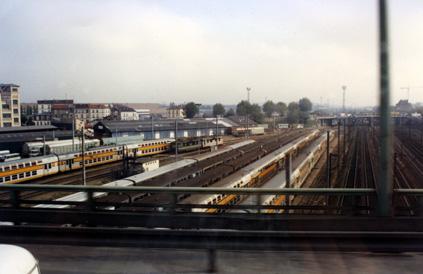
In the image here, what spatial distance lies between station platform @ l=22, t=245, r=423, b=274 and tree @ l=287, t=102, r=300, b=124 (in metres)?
22.6

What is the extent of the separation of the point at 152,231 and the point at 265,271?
1.69 m

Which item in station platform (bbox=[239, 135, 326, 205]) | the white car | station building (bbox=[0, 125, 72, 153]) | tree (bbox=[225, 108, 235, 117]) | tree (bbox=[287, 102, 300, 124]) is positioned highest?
tree (bbox=[225, 108, 235, 117])

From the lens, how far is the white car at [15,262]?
2.68 m

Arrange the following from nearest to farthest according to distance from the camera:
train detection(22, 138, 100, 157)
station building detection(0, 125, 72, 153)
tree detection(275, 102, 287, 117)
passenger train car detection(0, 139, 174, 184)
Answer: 1. passenger train car detection(0, 139, 174, 184)
2. train detection(22, 138, 100, 157)
3. station building detection(0, 125, 72, 153)
4. tree detection(275, 102, 287, 117)

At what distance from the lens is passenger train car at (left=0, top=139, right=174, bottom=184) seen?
1545 centimetres

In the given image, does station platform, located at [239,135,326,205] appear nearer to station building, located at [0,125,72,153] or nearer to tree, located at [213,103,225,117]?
station building, located at [0,125,72,153]

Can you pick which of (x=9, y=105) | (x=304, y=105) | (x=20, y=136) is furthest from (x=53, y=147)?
(x=304, y=105)

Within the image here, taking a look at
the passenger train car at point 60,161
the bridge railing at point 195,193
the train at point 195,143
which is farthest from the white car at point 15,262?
the train at point 195,143

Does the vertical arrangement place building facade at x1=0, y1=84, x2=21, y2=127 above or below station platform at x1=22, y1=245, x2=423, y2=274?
above

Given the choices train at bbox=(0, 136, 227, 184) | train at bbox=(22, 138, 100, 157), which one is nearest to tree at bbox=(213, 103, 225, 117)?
train at bbox=(22, 138, 100, 157)

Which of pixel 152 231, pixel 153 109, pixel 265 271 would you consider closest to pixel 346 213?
pixel 265 271

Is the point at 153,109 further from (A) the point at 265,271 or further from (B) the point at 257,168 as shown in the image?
(A) the point at 265,271

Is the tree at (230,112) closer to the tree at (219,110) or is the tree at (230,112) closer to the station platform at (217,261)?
the tree at (219,110)

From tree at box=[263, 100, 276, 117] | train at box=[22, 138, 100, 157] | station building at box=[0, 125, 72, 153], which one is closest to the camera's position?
train at box=[22, 138, 100, 157]
